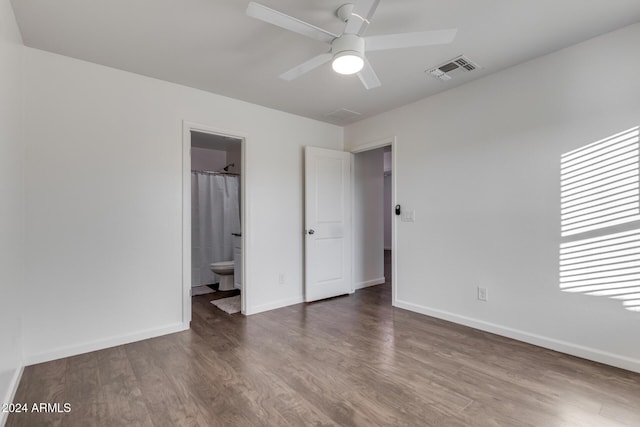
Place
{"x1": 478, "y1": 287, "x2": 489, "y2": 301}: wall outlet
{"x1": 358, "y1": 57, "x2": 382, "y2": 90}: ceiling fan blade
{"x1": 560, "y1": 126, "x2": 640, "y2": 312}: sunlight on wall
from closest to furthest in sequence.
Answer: {"x1": 358, "y1": 57, "x2": 382, "y2": 90}: ceiling fan blade → {"x1": 560, "y1": 126, "x2": 640, "y2": 312}: sunlight on wall → {"x1": 478, "y1": 287, "x2": 489, "y2": 301}: wall outlet

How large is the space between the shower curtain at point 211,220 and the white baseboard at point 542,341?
3362mm

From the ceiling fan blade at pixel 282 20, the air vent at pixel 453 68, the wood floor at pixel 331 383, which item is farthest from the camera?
the air vent at pixel 453 68

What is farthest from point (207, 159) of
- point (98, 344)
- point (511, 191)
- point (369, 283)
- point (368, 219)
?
point (511, 191)

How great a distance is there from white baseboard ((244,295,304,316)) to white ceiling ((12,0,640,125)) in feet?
7.89

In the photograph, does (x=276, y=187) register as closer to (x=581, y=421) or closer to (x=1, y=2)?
(x=1, y=2)

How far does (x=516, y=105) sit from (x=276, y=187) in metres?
2.57

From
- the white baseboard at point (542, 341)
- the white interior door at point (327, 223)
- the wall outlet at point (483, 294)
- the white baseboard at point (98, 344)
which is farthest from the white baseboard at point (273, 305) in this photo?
the wall outlet at point (483, 294)

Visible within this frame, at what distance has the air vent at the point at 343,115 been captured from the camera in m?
3.75

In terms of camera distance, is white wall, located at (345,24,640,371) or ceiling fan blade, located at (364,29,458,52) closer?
ceiling fan blade, located at (364,29,458,52)

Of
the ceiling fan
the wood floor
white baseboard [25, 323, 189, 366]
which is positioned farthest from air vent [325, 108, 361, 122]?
white baseboard [25, 323, 189, 366]

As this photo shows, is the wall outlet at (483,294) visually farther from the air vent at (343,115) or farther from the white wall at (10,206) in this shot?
the white wall at (10,206)

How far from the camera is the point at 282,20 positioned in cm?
160

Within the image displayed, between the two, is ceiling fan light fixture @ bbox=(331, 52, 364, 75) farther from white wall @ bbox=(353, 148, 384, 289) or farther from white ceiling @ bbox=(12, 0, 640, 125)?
white wall @ bbox=(353, 148, 384, 289)

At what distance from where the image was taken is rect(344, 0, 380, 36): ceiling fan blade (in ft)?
4.99
